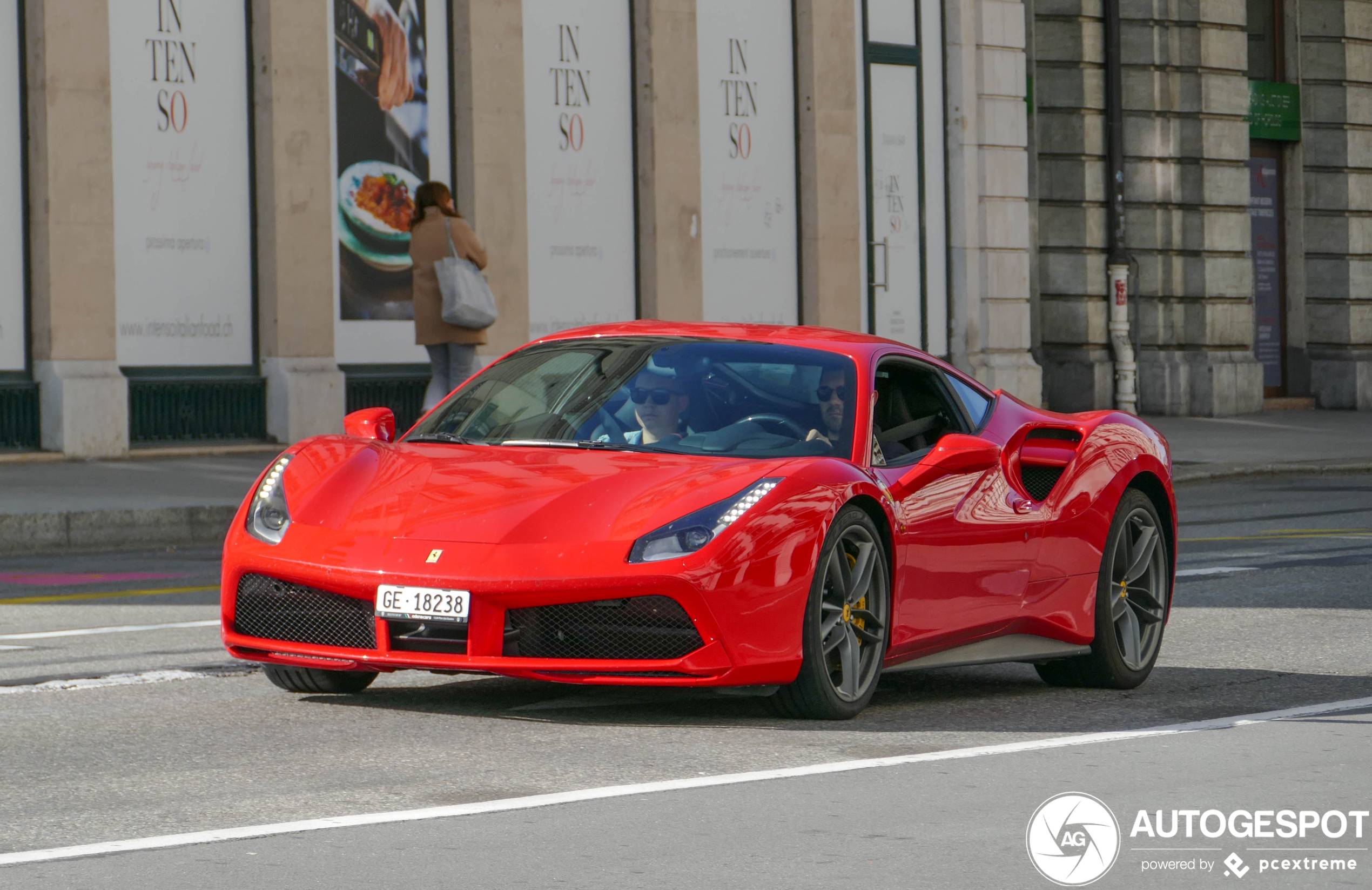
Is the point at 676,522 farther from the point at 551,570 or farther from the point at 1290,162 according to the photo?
the point at 1290,162

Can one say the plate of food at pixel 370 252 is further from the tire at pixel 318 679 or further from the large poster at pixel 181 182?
the tire at pixel 318 679

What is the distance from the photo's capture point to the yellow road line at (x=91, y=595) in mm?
10234

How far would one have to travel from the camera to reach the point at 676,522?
6.21 metres

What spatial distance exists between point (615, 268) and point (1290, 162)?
557 inches

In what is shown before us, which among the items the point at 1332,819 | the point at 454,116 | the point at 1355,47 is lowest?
the point at 1332,819

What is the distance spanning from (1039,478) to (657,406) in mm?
1527

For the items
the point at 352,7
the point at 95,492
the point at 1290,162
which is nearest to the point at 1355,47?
the point at 1290,162

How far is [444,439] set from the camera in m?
7.14

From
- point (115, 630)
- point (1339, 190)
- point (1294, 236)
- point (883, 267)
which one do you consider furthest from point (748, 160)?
point (115, 630)

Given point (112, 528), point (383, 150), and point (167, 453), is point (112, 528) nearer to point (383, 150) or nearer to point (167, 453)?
point (167, 453)

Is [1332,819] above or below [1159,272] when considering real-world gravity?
below

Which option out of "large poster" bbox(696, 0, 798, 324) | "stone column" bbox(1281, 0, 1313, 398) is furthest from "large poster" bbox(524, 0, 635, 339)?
"stone column" bbox(1281, 0, 1313, 398)

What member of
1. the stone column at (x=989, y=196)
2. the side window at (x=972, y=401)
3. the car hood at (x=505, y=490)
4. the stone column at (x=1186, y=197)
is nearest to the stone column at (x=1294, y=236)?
the stone column at (x=1186, y=197)

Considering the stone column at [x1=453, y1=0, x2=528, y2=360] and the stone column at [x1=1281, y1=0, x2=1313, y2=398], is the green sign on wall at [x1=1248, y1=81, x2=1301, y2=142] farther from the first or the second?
the stone column at [x1=453, y1=0, x2=528, y2=360]
